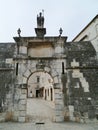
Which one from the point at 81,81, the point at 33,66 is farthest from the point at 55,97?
the point at 33,66

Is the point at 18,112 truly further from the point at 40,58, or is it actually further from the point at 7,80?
the point at 40,58

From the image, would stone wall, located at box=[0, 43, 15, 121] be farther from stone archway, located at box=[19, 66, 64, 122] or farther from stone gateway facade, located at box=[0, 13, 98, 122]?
stone archway, located at box=[19, 66, 64, 122]

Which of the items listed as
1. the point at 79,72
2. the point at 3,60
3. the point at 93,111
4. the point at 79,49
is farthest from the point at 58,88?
the point at 3,60

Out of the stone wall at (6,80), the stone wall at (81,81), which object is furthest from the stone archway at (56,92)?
the stone wall at (6,80)

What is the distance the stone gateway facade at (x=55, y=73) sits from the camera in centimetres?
710

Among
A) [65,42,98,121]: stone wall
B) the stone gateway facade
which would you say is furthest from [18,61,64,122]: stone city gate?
[65,42,98,121]: stone wall

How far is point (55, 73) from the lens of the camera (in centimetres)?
767

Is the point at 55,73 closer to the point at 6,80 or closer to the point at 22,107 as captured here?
the point at 22,107

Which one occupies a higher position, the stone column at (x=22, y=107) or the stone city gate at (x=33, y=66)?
the stone city gate at (x=33, y=66)

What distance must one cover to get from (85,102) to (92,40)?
3.57 metres

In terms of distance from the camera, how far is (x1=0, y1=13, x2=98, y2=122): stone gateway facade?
23.3ft

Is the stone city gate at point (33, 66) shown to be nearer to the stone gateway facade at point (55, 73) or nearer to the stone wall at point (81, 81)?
the stone gateway facade at point (55, 73)

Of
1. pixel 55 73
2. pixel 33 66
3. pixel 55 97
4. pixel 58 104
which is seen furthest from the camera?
pixel 33 66

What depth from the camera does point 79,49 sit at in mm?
8375
